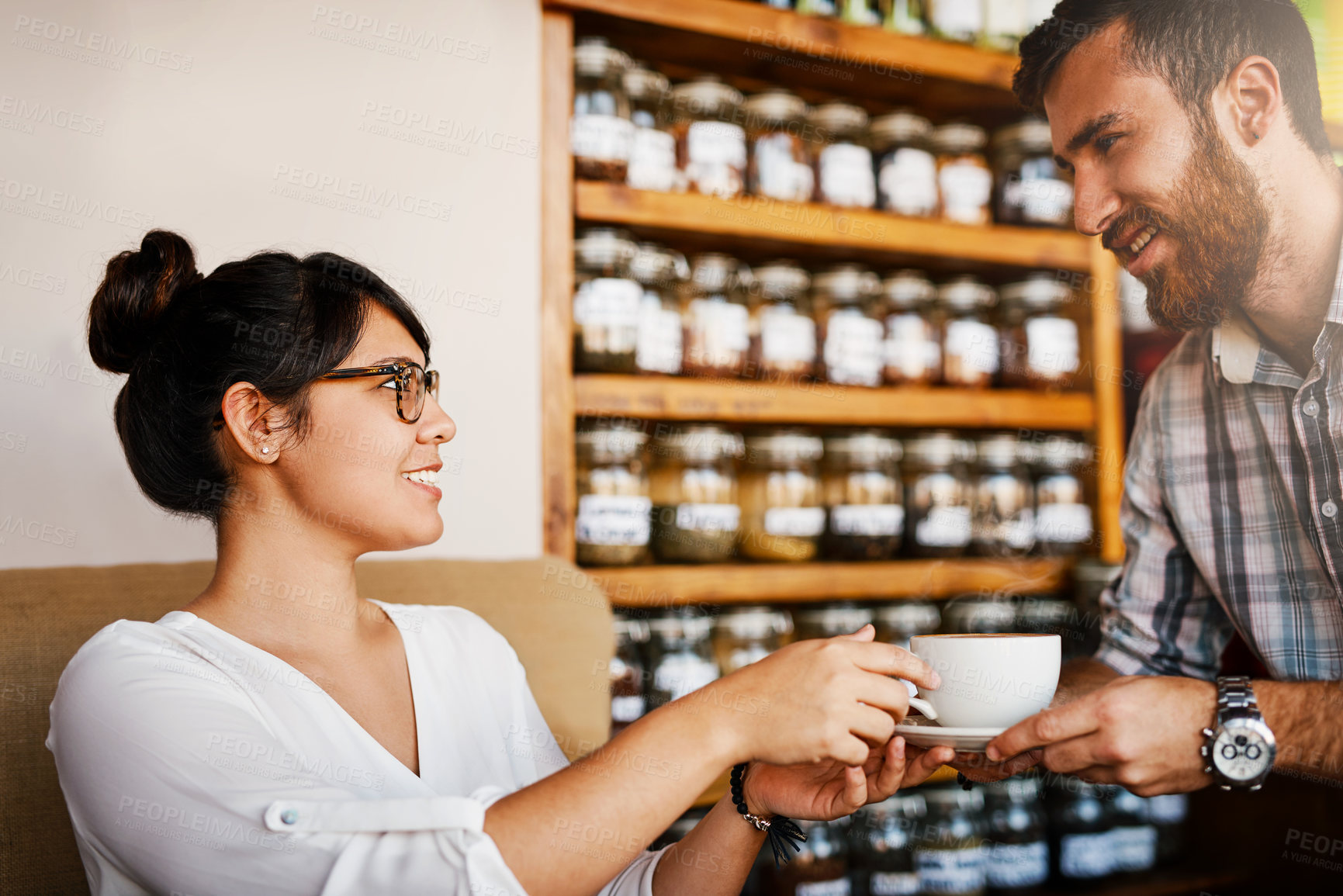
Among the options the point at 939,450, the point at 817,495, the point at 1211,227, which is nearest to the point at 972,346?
the point at 939,450

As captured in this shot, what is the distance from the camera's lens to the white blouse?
69 centimetres

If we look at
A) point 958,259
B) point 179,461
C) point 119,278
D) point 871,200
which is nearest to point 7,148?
point 119,278

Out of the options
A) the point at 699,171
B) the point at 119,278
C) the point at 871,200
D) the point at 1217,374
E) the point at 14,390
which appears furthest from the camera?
the point at 871,200

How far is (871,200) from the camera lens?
1825 millimetres

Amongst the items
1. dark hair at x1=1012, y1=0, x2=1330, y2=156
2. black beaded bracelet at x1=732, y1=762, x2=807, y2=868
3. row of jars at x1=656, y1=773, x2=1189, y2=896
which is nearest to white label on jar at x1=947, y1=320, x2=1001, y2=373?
row of jars at x1=656, y1=773, x2=1189, y2=896

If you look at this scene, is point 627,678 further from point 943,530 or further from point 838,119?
point 838,119

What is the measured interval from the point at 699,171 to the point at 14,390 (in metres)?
1.09

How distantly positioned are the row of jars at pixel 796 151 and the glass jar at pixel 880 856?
1.10 meters

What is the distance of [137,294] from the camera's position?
96 cm

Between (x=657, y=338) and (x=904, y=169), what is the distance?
2.02 ft

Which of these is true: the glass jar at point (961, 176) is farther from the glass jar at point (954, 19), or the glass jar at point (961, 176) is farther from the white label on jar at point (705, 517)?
the white label on jar at point (705, 517)

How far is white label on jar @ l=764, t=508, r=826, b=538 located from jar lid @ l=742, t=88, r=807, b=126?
713mm

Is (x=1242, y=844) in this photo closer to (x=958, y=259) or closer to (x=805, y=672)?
(x=958, y=259)

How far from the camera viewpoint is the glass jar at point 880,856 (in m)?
1.64
